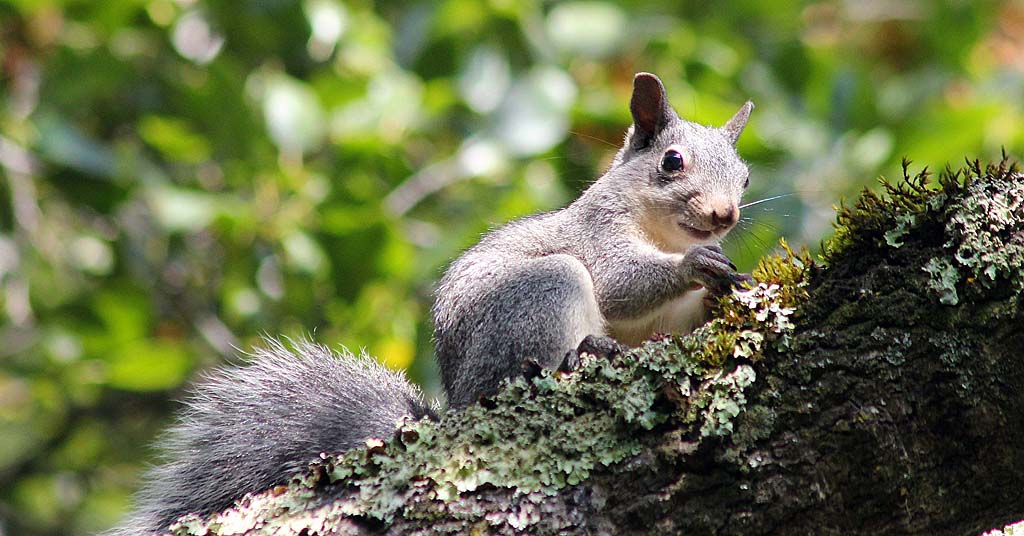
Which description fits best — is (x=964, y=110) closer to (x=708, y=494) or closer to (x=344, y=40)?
(x=344, y=40)

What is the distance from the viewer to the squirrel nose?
3.14 metres

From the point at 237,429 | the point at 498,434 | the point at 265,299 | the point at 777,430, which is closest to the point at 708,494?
the point at 777,430

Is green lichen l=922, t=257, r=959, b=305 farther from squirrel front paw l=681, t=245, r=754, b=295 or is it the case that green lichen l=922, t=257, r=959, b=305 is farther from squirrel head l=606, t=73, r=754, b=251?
squirrel head l=606, t=73, r=754, b=251

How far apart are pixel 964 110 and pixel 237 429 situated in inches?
142

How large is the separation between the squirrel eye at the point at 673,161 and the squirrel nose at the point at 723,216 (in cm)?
24

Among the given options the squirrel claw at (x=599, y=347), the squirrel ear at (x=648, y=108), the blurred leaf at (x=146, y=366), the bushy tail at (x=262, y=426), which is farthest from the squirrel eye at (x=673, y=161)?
the blurred leaf at (x=146, y=366)

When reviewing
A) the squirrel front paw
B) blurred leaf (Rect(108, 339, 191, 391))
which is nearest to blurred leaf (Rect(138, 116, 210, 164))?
blurred leaf (Rect(108, 339, 191, 391))

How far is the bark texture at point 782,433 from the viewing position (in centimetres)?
184

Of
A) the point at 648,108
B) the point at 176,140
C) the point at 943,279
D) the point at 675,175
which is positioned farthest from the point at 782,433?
the point at 176,140

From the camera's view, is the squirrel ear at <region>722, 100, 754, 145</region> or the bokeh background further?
the bokeh background

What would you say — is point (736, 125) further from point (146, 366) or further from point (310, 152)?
point (146, 366)

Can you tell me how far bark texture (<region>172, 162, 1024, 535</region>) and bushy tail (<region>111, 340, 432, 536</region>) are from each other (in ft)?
1.16

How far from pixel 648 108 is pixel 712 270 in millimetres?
1048

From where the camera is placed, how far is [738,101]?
514 cm
